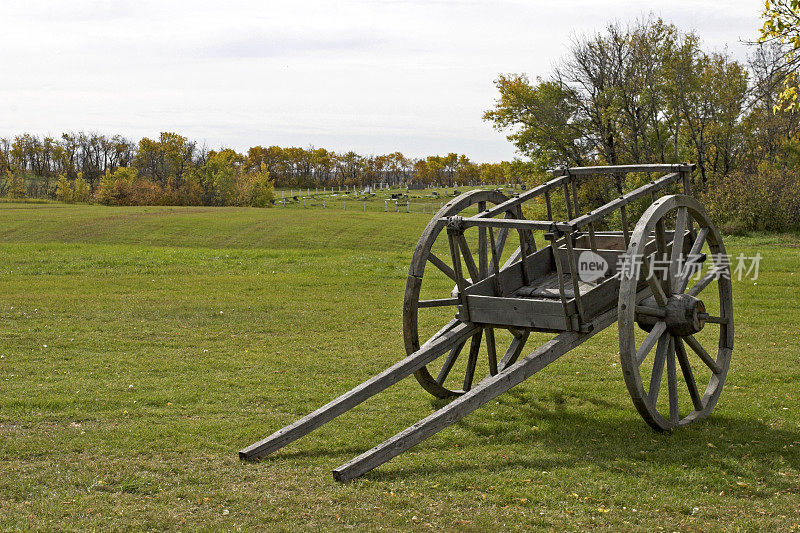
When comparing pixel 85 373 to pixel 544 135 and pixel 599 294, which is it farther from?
pixel 544 135

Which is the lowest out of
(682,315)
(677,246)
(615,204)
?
(682,315)

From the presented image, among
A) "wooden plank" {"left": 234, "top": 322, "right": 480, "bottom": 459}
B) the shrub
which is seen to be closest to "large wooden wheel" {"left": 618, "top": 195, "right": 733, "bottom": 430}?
"wooden plank" {"left": 234, "top": 322, "right": 480, "bottom": 459}

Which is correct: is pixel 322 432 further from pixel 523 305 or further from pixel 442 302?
pixel 523 305

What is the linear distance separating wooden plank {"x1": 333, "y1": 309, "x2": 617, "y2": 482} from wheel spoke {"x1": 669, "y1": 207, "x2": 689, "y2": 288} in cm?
115

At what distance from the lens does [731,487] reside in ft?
17.5

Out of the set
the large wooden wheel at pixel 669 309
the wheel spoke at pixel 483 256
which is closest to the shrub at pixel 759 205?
the large wooden wheel at pixel 669 309

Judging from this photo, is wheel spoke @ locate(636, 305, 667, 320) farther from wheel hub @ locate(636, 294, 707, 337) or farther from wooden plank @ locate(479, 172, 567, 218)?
wooden plank @ locate(479, 172, 567, 218)

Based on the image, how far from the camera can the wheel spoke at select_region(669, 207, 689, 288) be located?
666cm

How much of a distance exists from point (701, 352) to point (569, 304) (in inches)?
66.2

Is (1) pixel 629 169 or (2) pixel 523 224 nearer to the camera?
(2) pixel 523 224

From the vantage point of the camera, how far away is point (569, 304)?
20.1 feet

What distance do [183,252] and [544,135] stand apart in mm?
20252

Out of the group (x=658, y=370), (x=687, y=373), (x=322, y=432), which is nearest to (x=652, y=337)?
(x=658, y=370)

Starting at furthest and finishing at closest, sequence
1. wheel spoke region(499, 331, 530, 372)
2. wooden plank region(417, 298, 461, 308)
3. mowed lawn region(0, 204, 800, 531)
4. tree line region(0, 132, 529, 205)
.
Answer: tree line region(0, 132, 529, 205) → wheel spoke region(499, 331, 530, 372) → wooden plank region(417, 298, 461, 308) → mowed lawn region(0, 204, 800, 531)
